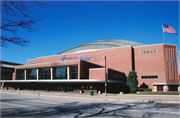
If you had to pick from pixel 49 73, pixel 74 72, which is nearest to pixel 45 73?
pixel 49 73

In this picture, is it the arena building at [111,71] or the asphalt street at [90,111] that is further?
the arena building at [111,71]

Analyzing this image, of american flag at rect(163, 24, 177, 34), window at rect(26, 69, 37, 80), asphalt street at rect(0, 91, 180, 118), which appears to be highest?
american flag at rect(163, 24, 177, 34)

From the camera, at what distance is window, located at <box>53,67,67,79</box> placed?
39806mm

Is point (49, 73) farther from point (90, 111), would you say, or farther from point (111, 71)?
point (90, 111)

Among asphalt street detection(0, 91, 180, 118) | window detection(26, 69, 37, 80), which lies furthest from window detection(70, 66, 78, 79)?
asphalt street detection(0, 91, 180, 118)

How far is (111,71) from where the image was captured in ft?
127

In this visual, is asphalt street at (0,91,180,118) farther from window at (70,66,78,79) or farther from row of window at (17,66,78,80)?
row of window at (17,66,78,80)

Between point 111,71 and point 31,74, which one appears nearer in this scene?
point 111,71

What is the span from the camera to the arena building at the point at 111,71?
37.5 meters

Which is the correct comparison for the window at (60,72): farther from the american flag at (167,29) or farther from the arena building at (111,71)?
the american flag at (167,29)

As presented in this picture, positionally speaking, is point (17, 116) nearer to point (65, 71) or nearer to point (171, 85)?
point (65, 71)

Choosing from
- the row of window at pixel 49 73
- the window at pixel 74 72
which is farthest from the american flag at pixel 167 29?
the row of window at pixel 49 73

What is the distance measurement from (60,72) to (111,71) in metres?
13.1

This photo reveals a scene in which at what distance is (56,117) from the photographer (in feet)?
30.5
